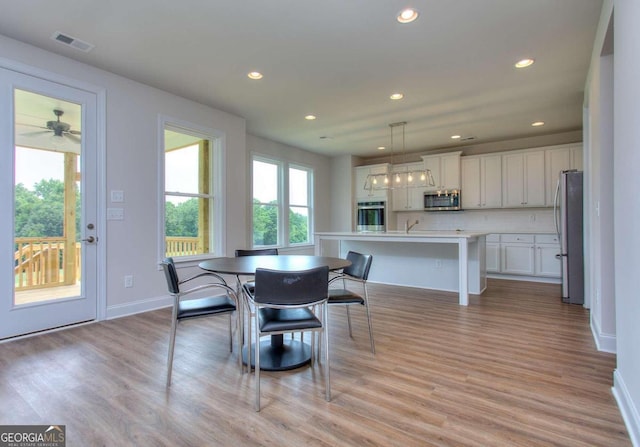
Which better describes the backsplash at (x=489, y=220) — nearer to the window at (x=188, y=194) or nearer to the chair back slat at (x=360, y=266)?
the chair back slat at (x=360, y=266)

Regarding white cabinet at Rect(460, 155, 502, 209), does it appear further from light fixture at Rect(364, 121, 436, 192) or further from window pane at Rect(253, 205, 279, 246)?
window pane at Rect(253, 205, 279, 246)

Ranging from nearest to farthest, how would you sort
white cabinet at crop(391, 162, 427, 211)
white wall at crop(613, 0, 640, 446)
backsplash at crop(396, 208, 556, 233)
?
white wall at crop(613, 0, 640, 446), backsplash at crop(396, 208, 556, 233), white cabinet at crop(391, 162, 427, 211)

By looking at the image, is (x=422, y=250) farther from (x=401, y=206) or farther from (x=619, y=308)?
(x=619, y=308)

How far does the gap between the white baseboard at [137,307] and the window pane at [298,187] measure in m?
3.44

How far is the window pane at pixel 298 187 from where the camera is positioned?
7.02 metres

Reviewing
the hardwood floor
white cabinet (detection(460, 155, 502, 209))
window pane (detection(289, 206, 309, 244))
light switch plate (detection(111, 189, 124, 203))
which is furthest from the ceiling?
the hardwood floor

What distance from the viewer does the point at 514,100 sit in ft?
14.3

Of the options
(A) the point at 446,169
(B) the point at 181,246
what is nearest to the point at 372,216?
(A) the point at 446,169

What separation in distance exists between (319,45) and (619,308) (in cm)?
292

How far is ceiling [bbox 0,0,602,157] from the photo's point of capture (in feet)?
8.34

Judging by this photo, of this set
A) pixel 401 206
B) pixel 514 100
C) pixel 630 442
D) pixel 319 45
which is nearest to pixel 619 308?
pixel 630 442

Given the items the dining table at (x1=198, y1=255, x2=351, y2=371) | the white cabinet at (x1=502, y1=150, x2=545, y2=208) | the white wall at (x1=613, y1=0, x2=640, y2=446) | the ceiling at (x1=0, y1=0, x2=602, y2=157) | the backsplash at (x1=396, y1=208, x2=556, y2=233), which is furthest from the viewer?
the backsplash at (x1=396, y1=208, x2=556, y2=233)

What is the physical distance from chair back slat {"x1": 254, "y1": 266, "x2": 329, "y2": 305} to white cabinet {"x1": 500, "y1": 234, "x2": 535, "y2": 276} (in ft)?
16.8

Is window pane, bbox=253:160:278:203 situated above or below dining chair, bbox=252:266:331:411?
above
